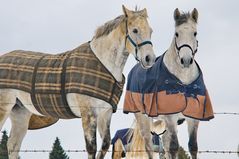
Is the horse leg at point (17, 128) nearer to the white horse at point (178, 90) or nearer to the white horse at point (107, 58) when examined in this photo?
the white horse at point (107, 58)

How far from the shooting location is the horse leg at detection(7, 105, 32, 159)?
29.0ft

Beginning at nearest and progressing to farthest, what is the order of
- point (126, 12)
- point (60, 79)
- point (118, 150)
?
1. point (126, 12)
2. point (60, 79)
3. point (118, 150)

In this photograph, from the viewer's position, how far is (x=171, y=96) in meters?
8.03

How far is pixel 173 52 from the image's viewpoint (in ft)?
26.9

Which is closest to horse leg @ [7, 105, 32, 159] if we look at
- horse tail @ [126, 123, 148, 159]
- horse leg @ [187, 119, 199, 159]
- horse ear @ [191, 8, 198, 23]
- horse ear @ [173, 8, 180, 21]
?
horse tail @ [126, 123, 148, 159]

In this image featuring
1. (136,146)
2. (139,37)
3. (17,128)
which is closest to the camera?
(139,37)

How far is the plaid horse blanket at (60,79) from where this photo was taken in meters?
7.72

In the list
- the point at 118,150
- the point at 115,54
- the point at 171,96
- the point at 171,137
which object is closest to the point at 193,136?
the point at 171,137

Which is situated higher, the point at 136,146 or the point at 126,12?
the point at 126,12

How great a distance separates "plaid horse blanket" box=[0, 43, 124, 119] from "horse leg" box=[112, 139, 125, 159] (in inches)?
80.8

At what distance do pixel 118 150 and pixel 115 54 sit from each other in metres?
2.85

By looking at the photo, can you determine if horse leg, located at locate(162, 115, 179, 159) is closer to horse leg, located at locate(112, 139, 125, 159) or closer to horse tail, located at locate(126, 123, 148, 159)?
horse tail, located at locate(126, 123, 148, 159)

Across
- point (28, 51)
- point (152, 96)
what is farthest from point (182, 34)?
point (28, 51)

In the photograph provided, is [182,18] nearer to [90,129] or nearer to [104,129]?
[104,129]
